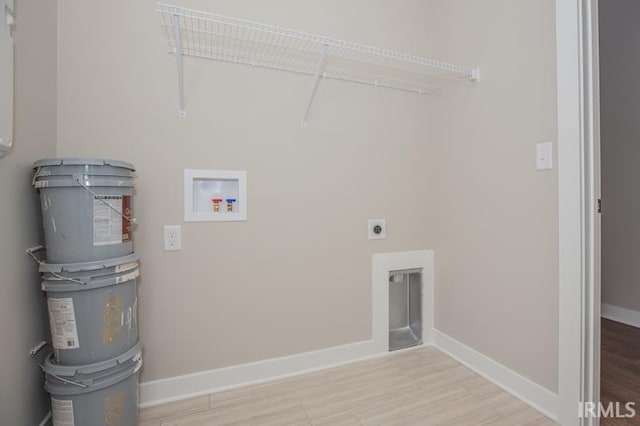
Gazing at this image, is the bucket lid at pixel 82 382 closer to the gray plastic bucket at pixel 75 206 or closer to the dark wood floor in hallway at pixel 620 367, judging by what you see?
the gray plastic bucket at pixel 75 206

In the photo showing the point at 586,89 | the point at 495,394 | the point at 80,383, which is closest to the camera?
the point at 80,383

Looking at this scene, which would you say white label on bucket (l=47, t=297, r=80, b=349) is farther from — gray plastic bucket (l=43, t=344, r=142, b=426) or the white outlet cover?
the white outlet cover

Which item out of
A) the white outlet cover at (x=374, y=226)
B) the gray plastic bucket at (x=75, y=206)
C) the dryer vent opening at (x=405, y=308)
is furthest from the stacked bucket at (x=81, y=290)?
the dryer vent opening at (x=405, y=308)

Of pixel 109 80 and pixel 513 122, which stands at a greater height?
pixel 109 80

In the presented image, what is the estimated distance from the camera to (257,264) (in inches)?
67.8

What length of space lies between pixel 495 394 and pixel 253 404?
131 centimetres

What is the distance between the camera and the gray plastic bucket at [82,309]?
1121 millimetres

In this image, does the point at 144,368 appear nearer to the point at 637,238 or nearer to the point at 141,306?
the point at 141,306

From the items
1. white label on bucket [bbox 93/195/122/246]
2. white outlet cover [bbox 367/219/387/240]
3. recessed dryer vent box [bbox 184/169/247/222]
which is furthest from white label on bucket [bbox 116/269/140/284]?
white outlet cover [bbox 367/219/387/240]

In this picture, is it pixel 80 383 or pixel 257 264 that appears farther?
pixel 257 264

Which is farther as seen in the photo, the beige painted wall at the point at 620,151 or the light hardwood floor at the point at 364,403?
the beige painted wall at the point at 620,151

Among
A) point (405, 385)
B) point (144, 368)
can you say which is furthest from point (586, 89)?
point (144, 368)

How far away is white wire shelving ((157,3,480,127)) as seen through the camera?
150 centimetres

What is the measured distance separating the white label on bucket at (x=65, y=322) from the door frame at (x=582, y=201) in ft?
6.85
